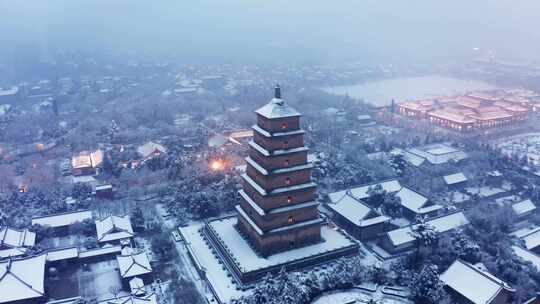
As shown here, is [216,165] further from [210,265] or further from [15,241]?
[15,241]

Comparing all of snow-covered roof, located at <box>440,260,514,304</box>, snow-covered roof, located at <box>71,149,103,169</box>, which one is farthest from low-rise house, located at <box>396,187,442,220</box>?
snow-covered roof, located at <box>71,149,103,169</box>

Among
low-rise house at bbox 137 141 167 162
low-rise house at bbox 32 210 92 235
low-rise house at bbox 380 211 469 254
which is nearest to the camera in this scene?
low-rise house at bbox 380 211 469 254

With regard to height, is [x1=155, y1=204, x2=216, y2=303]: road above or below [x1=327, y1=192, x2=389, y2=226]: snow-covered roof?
below

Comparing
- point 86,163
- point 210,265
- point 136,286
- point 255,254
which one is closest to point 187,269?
point 210,265

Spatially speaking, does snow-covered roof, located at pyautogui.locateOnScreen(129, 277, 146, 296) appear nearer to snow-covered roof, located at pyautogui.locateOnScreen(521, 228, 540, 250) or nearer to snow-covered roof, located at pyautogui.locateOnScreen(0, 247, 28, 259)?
snow-covered roof, located at pyautogui.locateOnScreen(0, 247, 28, 259)

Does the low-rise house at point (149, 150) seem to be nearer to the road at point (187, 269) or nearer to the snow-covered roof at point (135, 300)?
the road at point (187, 269)

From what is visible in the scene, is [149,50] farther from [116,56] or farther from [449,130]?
[449,130]

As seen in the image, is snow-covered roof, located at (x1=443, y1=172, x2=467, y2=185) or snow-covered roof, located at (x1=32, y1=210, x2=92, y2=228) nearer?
snow-covered roof, located at (x1=32, y1=210, x2=92, y2=228)
